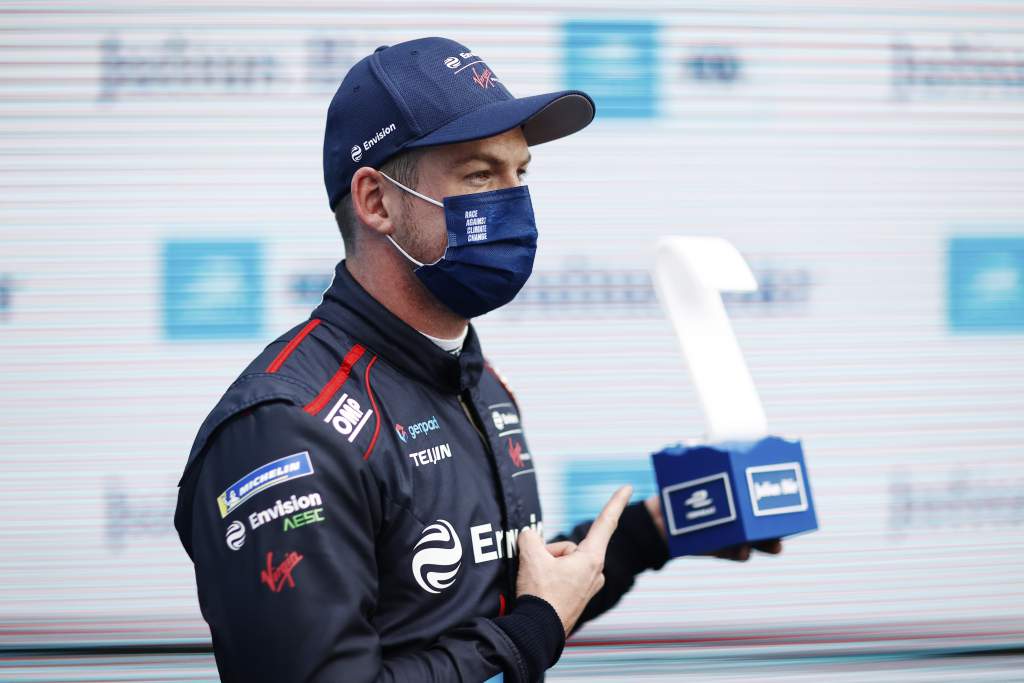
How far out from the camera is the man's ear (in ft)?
6.05

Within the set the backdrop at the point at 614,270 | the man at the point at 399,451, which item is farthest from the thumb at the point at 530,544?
the backdrop at the point at 614,270

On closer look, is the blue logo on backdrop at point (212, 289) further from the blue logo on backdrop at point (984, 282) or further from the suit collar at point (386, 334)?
the blue logo on backdrop at point (984, 282)

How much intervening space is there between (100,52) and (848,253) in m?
2.69

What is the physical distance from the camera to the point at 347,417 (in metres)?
1.61

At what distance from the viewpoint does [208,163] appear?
3.45m

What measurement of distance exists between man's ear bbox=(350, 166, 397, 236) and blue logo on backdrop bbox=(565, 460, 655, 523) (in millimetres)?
1825

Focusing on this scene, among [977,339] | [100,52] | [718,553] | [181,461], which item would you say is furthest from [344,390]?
[977,339]

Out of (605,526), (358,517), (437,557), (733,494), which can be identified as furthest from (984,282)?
(358,517)

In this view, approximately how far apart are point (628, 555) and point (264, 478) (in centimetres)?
99

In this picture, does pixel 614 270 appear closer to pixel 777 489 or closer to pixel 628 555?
pixel 628 555

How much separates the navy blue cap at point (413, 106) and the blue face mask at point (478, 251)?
9cm

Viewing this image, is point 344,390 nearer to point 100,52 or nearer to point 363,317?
point 363,317

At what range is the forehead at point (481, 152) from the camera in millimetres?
1822

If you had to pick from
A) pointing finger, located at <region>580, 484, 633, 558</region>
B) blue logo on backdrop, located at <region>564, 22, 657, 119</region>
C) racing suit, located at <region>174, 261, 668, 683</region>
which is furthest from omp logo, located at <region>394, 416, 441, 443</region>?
blue logo on backdrop, located at <region>564, 22, 657, 119</region>
